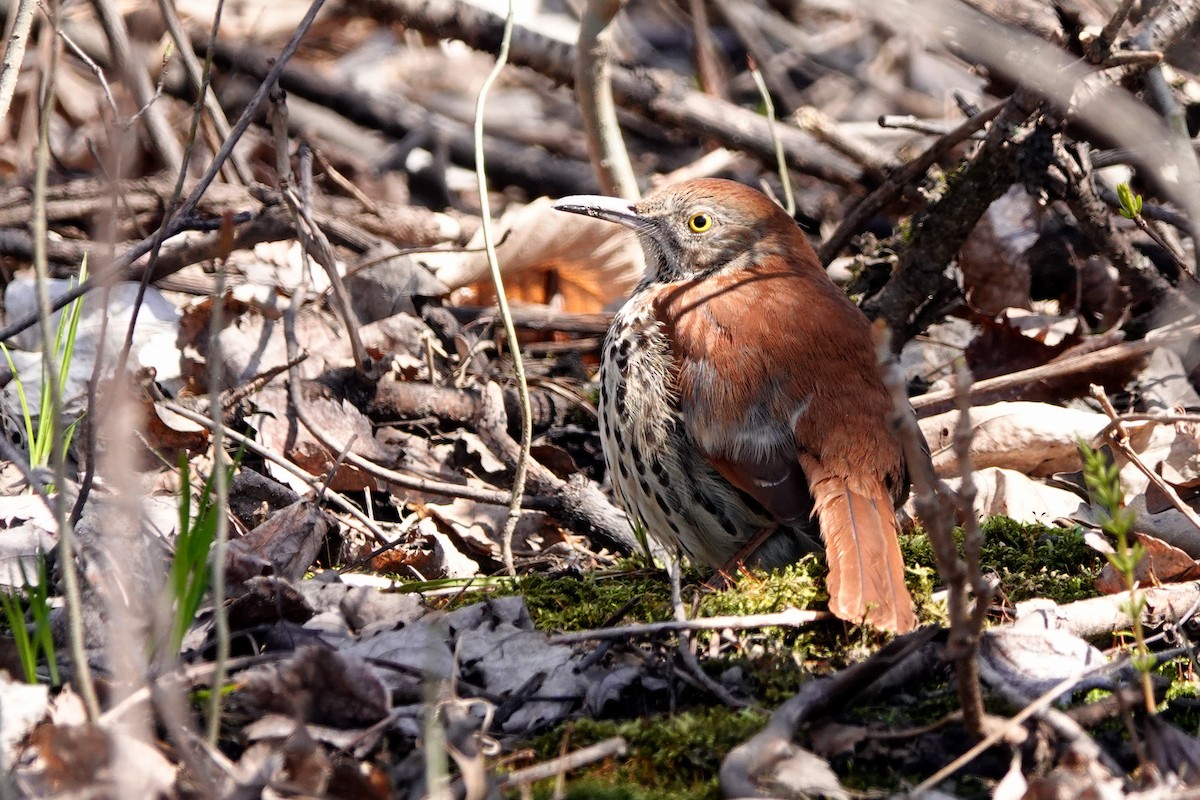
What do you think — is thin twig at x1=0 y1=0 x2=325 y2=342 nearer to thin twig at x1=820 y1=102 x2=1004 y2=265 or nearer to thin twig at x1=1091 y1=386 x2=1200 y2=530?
thin twig at x1=1091 y1=386 x2=1200 y2=530

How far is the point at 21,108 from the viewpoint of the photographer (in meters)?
7.81

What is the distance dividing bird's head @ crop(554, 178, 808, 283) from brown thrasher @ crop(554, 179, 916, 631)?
23cm

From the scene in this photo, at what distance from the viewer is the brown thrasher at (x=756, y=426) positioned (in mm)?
3490

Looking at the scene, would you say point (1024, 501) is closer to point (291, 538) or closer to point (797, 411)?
point (797, 411)

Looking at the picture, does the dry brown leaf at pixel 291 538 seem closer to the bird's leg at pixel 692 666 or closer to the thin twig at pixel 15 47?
the bird's leg at pixel 692 666

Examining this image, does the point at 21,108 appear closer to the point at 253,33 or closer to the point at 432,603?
A: the point at 253,33

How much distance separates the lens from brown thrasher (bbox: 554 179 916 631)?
349 cm

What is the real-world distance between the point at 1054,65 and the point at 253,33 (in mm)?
5851

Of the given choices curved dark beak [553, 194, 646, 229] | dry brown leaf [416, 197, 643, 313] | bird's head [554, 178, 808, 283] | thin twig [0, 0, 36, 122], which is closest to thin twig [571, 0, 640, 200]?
dry brown leaf [416, 197, 643, 313]

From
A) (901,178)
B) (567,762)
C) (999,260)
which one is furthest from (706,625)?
(999,260)

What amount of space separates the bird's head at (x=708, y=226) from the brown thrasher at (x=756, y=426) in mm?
231

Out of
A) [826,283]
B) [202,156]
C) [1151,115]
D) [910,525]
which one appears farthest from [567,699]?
[202,156]

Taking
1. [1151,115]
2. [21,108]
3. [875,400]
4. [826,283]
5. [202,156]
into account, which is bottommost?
[875,400]

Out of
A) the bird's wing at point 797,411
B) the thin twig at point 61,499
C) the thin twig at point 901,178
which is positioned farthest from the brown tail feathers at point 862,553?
the thin twig at point 901,178
